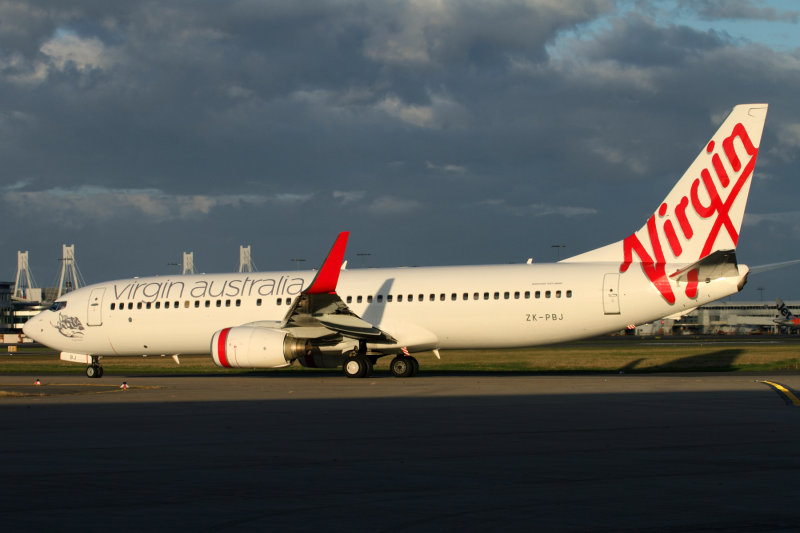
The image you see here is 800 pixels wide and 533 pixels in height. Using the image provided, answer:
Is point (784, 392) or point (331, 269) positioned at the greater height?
point (331, 269)

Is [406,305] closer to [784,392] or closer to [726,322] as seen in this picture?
[784,392]

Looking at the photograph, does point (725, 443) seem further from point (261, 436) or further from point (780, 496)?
point (261, 436)

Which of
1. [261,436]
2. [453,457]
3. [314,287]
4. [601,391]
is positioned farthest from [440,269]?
[453,457]

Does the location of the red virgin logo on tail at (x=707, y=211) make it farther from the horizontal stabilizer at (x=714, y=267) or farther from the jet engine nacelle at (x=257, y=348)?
the jet engine nacelle at (x=257, y=348)

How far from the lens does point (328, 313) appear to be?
2784 centimetres

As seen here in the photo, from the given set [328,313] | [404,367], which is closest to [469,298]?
[404,367]

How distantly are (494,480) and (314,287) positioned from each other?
1874cm

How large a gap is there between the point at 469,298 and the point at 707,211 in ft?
24.7

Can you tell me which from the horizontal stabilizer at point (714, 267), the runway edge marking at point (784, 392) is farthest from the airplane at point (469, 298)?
the runway edge marking at point (784, 392)

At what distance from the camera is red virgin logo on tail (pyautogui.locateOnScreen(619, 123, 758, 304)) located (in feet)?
85.8

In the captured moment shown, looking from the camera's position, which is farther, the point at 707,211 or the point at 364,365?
the point at 364,365

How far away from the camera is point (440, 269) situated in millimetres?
29656

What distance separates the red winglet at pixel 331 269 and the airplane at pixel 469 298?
0.03m

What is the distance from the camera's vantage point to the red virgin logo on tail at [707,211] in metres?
26.2
